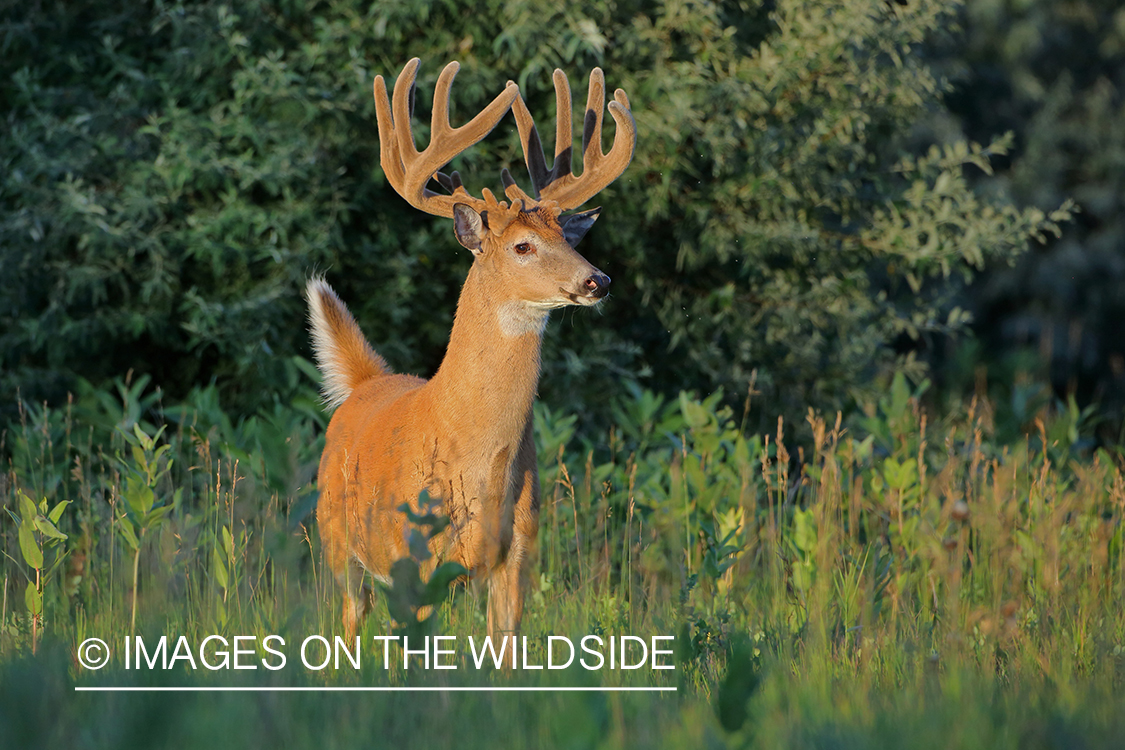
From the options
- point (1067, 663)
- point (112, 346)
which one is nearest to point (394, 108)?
point (1067, 663)

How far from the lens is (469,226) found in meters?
4.89

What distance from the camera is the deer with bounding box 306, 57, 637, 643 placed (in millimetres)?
4332

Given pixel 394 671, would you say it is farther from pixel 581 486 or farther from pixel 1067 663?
pixel 581 486

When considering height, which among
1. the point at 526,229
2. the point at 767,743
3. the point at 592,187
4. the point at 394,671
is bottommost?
the point at 767,743

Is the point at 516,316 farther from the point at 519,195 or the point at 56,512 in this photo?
the point at 56,512

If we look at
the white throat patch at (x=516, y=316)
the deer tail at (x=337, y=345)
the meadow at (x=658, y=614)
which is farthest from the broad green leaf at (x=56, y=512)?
the deer tail at (x=337, y=345)

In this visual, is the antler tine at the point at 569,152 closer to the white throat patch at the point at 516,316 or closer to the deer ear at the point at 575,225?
the deer ear at the point at 575,225

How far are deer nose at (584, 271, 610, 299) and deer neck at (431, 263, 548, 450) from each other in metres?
0.27

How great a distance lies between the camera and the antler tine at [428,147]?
507 centimetres

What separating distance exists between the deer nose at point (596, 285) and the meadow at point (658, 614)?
664 millimetres

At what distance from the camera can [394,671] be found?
3514 millimetres

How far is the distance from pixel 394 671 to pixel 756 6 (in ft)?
20.5

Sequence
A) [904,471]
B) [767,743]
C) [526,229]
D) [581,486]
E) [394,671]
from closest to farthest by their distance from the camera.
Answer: [767,743] → [394,671] → [526,229] → [904,471] → [581,486]

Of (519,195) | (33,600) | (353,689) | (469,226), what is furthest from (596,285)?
(33,600)
